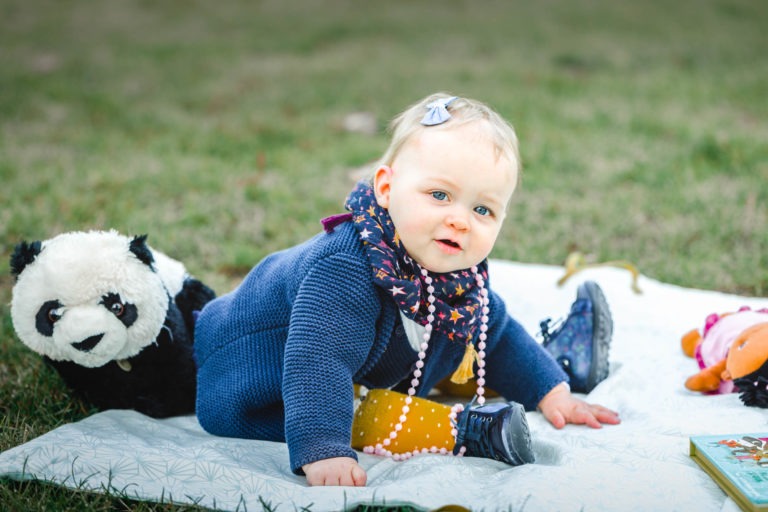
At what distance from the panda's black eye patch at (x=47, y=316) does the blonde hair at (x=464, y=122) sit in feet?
2.78

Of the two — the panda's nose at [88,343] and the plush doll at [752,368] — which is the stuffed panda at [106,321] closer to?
the panda's nose at [88,343]

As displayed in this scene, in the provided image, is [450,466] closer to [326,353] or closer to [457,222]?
[326,353]

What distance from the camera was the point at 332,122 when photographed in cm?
511

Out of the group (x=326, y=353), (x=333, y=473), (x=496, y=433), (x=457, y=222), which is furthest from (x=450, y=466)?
(x=457, y=222)

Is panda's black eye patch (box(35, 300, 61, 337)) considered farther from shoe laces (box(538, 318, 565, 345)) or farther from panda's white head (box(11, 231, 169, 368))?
shoe laces (box(538, 318, 565, 345))

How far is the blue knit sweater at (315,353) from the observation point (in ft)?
5.28

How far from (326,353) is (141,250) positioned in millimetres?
622

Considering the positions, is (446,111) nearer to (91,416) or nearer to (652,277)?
(91,416)

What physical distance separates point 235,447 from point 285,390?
240 mm

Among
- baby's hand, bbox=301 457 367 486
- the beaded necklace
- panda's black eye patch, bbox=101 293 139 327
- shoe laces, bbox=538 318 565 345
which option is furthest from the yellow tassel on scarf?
panda's black eye patch, bbox=101 293 139 327

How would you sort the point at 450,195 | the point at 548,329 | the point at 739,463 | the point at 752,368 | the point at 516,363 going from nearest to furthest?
the point at 739,463 → the point at 450,195 → the point at 752,368 → the point at 516,363 → the point at 548,329

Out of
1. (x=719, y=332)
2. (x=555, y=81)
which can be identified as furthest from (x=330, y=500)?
(x=555, y=81)

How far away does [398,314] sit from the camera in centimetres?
177

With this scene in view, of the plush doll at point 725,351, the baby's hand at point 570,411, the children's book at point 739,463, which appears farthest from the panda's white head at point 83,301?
the plush doll at point 725,351
